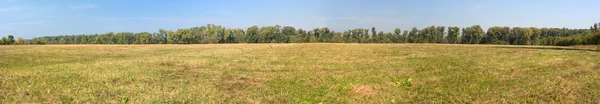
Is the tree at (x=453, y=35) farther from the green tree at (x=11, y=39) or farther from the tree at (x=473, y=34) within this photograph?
the green tree at (x=11, y=39)

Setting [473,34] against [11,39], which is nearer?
[11,39]

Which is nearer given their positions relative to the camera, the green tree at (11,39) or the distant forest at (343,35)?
the green tree at (11,39)

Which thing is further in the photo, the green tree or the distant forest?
the distant forest

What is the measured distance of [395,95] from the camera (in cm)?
973

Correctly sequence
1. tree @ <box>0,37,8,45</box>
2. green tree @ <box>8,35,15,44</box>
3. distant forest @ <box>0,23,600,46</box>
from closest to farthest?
tree @ <box>0,37,8,45</box> < green tree @ <box>8,35,15,44</box> < distant forest @ <box>0,23,600,46</box>

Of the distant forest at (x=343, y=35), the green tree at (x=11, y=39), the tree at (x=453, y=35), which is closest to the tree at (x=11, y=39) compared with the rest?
the green tree at (x=11, y=39)

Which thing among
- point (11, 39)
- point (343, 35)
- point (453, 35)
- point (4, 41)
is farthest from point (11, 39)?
point (453, 35)

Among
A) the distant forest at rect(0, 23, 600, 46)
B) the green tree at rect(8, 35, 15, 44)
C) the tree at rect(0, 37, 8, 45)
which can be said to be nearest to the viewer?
the tree at rect(0, 37, 8, 45)

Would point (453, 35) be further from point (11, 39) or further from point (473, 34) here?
point (11, 39)

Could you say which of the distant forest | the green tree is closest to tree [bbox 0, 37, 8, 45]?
A: the green tree

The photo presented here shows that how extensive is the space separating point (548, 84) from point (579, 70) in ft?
15.1

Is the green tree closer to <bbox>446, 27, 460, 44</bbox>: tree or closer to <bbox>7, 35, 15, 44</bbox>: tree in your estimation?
<bbox>7, 35, 15, 44</bbox>: tree

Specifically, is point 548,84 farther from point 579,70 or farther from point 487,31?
point 487,31

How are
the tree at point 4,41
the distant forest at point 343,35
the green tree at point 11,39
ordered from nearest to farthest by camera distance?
1. the tree at point 4,41
2. the green tree at point 11,39
3. the distant forest at point 343,35
